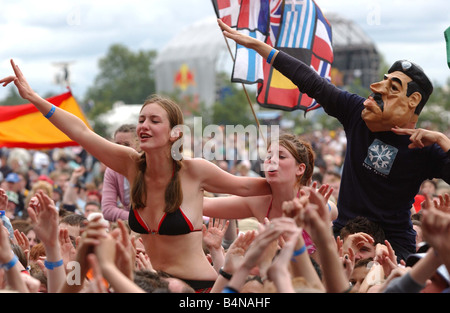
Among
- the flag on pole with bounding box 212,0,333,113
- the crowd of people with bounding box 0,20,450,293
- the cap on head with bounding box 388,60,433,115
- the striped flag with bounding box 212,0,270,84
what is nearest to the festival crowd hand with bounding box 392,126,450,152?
the crowd of people with bounding box 0,20,450,293

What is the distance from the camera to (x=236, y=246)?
3568 millimetres

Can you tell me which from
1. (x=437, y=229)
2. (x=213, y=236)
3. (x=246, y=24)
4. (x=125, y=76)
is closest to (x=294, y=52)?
(x=246, y=24)

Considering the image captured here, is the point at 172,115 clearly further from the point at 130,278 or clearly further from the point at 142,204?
the point at 130,278

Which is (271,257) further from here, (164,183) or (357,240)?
(164,183)

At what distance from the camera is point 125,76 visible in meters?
106

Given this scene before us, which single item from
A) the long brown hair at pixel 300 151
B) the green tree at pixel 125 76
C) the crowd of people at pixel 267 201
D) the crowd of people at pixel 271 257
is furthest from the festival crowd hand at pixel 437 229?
the green tree at pixel 125 76

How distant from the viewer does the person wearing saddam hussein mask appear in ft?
14.9

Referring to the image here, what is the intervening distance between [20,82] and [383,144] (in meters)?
2.38

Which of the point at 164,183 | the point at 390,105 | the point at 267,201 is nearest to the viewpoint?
the point at 164,183

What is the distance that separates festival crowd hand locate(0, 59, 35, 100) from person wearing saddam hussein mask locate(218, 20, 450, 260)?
1374 mm

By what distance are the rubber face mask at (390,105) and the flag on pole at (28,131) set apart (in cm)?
447

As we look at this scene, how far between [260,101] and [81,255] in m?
3.67
